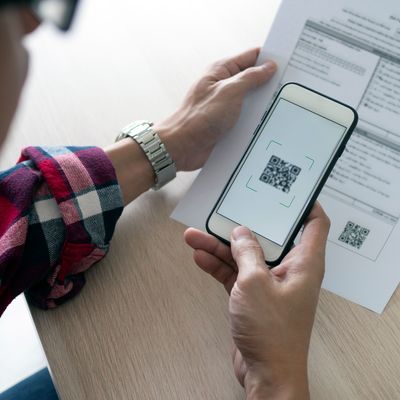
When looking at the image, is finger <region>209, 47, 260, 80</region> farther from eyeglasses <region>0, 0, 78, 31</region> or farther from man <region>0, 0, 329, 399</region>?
eyeglasses <region>0, 0, 78, 31</region>

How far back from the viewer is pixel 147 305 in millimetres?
531

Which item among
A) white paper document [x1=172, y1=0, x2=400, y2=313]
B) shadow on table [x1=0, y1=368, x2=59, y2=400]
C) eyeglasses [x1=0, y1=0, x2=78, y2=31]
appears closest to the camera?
eyeglasses [x1=0, y1=0, x2=78, y2=31]

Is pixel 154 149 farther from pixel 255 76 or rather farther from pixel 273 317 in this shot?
pixel 273 317

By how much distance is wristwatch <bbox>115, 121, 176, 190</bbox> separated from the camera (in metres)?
0.60

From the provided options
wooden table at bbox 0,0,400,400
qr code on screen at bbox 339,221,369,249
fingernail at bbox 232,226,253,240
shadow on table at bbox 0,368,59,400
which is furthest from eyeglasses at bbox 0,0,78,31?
shadow on table at bbox 0,368,59,400

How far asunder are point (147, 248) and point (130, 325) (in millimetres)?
87

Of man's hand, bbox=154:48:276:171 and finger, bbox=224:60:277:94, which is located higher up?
finger, bbox=224:60:277:94

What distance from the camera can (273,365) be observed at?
0.46 metres

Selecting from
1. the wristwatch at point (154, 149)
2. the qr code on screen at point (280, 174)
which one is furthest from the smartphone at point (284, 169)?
the wristwatch at point (154, 149)

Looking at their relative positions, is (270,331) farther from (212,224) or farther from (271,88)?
(271,88)

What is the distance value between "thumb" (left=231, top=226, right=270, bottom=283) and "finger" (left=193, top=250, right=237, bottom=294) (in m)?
0.03

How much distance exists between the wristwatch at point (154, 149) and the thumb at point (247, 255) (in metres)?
0.13

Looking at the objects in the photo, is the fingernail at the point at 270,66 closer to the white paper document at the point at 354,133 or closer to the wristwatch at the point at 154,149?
the white paper document at the point at 354,133

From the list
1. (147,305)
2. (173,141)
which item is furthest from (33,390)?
(173,141)
